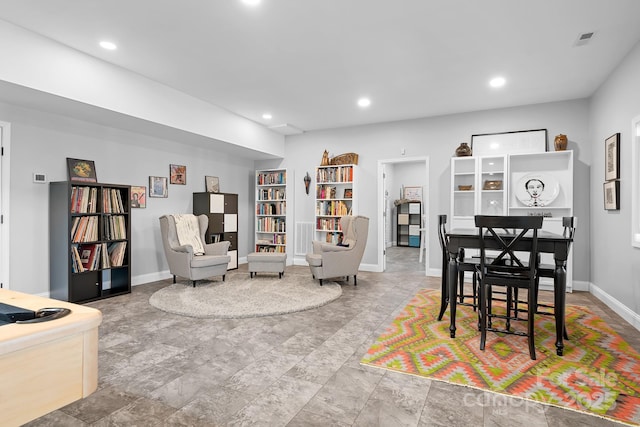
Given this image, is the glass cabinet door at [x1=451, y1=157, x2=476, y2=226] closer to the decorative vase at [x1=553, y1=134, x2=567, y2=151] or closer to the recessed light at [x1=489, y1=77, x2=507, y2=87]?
the decorative vase at [x1=553, y1=134, x2=567, y2=151]

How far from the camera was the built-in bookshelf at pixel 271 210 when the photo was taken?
738 centimetres

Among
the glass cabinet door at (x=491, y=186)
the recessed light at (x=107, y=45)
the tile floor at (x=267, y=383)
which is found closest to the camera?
the tile floor at (x=267, y=383)

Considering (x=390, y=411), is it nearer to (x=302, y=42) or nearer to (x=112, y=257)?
(x=302, y=42)

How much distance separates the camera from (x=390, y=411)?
196 centimetres

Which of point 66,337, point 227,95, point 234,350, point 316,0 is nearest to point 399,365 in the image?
point 234,350

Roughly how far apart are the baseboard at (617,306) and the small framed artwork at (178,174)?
6324 millimetres

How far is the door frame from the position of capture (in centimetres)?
390

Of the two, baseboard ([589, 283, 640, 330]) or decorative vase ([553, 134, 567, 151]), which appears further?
decorative vase ([553, 134, 567, 151])

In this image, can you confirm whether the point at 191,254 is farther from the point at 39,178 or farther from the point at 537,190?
the point at 537,190

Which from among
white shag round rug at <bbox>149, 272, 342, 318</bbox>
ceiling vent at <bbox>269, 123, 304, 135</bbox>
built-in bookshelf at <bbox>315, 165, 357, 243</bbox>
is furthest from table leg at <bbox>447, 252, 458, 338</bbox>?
ceiling vent at <bbox>269, 123, 304, 135</bbox>

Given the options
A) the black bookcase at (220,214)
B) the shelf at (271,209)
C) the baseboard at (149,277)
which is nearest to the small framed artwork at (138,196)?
the black bookcase at (220,214)

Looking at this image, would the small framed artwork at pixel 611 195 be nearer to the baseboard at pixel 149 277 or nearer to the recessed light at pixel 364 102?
the recessed light at pixel 364 102

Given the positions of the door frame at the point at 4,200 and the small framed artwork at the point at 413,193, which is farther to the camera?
the small framed artwork at the point at 413,193

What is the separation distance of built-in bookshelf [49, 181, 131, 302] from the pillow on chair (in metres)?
0.76
